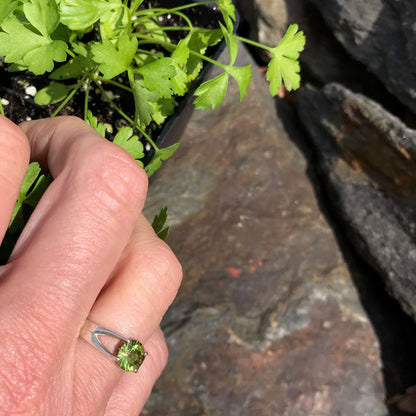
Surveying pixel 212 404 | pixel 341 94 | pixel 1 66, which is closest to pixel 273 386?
pixel 212 404

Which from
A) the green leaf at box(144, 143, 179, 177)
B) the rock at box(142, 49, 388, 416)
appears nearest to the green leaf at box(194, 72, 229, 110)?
the green leaf at box(144, 143, 179, 177)

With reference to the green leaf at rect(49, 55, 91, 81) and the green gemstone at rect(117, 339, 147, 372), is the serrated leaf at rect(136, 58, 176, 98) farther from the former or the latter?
the green gemstone at rect(117, 339, 147, 372)

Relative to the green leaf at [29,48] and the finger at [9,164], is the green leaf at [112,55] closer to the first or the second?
the green leaf at [29,48]

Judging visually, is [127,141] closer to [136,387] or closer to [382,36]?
[136,387]

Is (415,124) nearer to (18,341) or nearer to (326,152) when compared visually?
(326,152)

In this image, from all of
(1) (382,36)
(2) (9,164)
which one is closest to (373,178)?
(1) (382,36)
